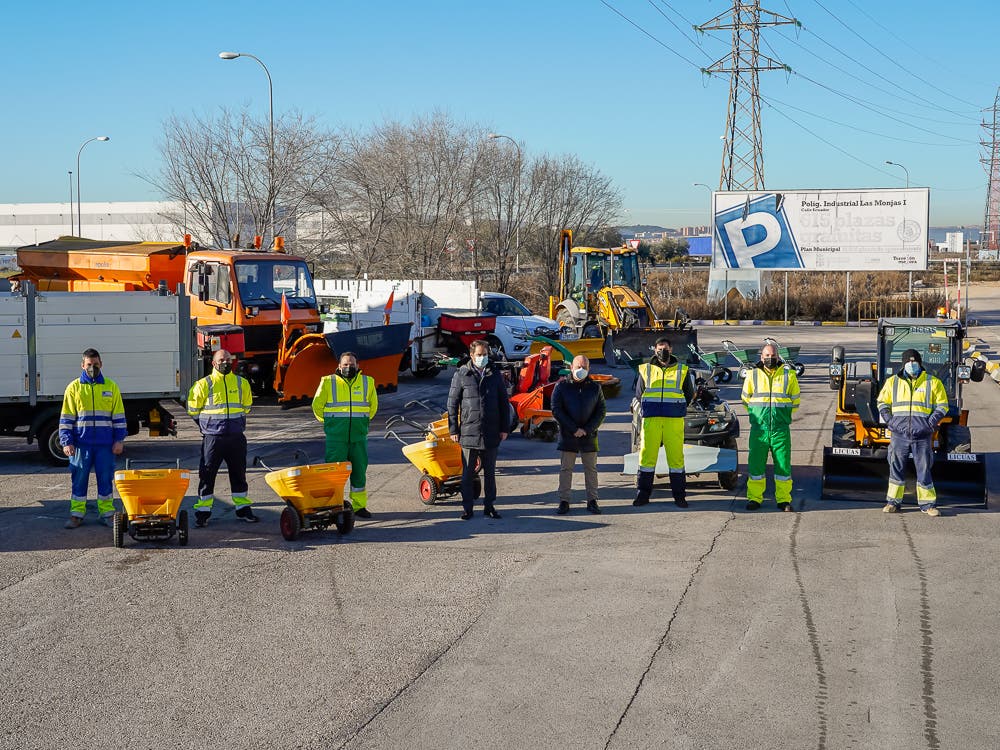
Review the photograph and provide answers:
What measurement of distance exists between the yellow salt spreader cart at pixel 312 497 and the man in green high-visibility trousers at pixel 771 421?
4.19m

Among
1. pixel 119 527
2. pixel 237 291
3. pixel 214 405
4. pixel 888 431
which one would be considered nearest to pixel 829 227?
pixel 237 291

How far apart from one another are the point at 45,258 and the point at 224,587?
1392cm

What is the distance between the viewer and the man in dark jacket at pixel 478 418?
1062 centimetres

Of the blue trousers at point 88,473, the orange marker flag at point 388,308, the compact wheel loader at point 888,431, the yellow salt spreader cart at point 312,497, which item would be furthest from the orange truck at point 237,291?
the compact wheel loader at point 888,431

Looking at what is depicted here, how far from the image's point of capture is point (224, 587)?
329 inches

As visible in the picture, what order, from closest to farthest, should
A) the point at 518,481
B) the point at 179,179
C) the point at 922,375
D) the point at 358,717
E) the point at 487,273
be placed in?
the point at 358,717
the point at 922,375
the point at 518,481
the point at 179,179
the point at 487,273

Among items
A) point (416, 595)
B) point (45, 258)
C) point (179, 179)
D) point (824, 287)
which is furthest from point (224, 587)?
point (824, 287)

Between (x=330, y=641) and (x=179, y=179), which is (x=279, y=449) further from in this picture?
(x=179, y=179)

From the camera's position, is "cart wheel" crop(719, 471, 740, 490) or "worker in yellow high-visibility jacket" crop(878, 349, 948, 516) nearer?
"worker in yellow high-visibility jacket" crop(878, 349, 948, 516)

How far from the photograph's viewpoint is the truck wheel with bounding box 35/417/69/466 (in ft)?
43.5

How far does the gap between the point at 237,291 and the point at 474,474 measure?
28.4 ft

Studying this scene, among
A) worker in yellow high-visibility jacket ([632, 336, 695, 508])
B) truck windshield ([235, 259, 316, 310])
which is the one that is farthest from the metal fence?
worker in yellow high-visibility jacket ([632, 336, 695, 508])

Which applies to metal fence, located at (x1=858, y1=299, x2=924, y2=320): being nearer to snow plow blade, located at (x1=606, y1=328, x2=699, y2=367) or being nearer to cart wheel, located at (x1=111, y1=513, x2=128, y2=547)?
snow plow blade, located at (x1=606, y1=328, x2=699, y2=367)

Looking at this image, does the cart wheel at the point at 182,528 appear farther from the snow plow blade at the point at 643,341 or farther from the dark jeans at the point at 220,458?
the snow plow blade at the point at 643,341
